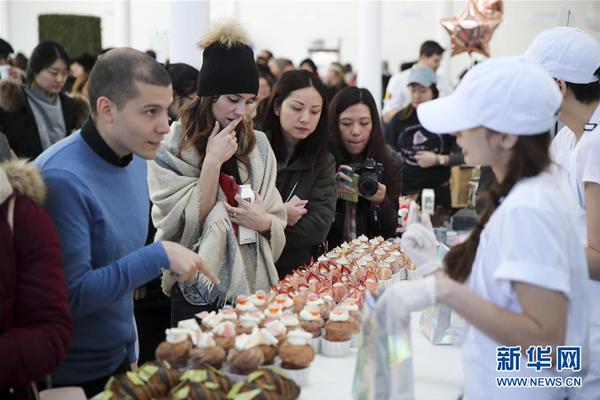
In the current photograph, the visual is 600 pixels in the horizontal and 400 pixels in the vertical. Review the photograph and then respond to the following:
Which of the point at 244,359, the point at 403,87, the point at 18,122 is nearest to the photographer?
the point at 244,359

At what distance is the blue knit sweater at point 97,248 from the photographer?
1617 mm

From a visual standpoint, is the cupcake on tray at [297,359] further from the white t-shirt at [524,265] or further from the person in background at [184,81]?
the person in background at [184,81]

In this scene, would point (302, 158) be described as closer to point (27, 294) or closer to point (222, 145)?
point (222, 145)

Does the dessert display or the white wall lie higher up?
the white wall

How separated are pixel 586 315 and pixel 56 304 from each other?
118 cm

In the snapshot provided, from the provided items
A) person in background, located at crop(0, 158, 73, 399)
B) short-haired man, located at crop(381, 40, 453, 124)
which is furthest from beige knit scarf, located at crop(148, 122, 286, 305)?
short-haired man, located at crop(381, 40, 453, 124)

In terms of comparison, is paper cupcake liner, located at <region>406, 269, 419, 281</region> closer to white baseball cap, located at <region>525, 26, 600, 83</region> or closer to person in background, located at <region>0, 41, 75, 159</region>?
white baseball cap, located at <region>525, 26, 600, 83</region>

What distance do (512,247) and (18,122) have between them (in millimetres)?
4161

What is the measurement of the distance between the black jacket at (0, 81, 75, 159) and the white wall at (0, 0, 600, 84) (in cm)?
1133

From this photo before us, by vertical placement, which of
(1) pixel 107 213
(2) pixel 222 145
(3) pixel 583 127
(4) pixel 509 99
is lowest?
(1) pixel 107 213

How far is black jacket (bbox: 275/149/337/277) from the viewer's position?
2.80 metres

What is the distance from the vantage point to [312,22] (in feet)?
57.2

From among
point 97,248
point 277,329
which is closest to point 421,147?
point 277,329

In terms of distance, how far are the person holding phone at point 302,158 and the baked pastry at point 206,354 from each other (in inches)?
42.9
